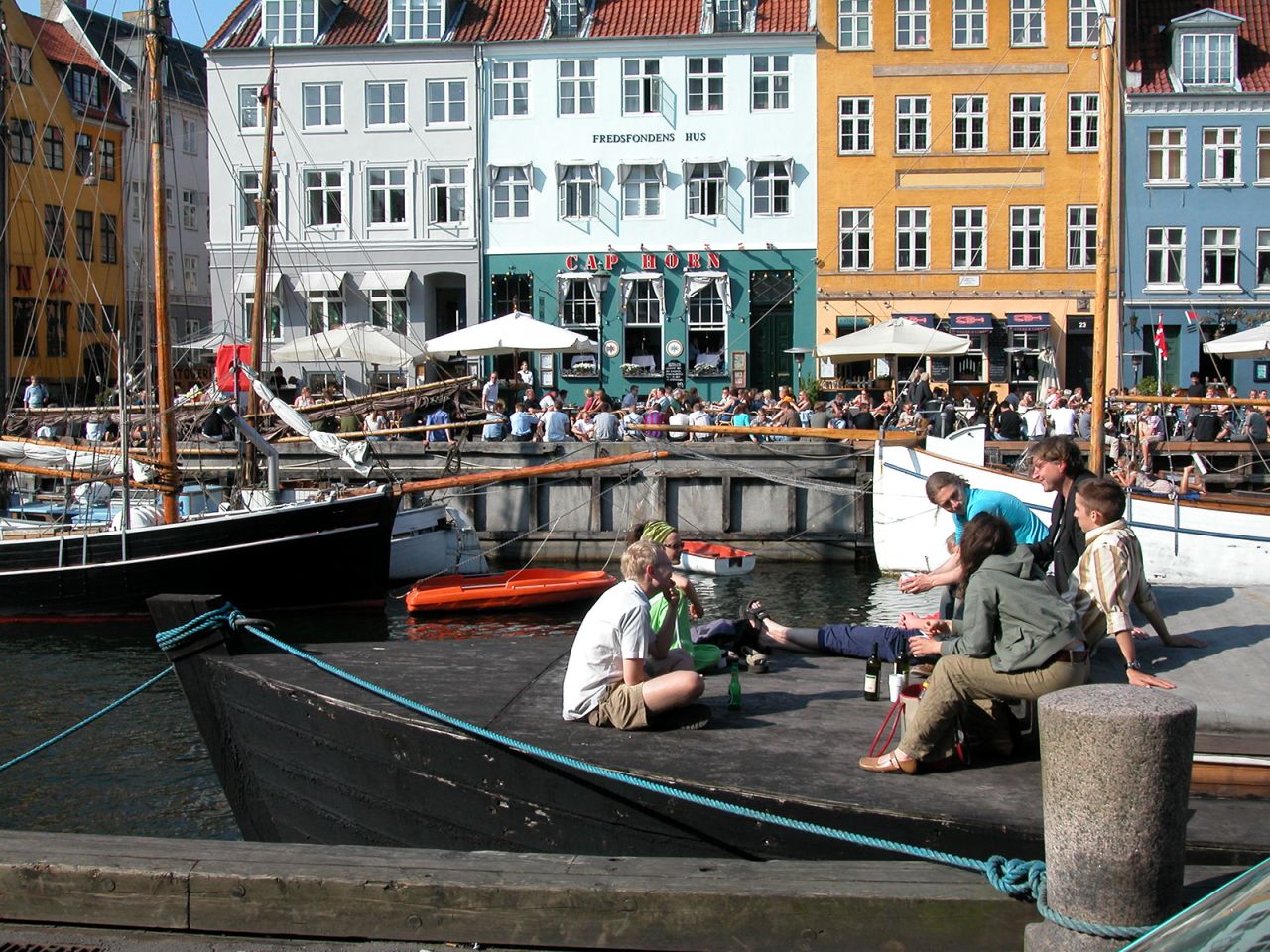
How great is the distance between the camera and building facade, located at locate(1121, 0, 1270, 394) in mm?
40469

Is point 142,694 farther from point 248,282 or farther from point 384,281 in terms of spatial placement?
point 248,282

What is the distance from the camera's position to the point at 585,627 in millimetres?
7320

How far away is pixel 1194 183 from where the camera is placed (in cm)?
4100

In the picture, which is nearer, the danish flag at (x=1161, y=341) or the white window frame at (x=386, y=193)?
the danish flag at (x=1161, y=341)

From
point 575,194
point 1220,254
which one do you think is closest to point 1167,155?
point 1220,254

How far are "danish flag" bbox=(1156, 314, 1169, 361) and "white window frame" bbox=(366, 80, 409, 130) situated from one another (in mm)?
23902

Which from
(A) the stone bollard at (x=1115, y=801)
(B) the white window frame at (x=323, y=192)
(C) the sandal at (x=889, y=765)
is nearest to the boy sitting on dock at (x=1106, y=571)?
(C) the sandal at (x=889, y=765)

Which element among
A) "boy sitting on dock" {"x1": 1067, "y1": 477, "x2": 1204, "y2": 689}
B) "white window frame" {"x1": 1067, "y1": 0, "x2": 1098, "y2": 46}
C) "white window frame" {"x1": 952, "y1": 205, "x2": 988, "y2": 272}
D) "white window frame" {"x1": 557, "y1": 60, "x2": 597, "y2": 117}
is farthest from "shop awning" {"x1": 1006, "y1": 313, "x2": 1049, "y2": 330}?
"boy sitting on dock" {"x1": 1067, "y1": 477, "x2": 1204, "y2": 689}

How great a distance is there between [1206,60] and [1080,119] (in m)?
4.08

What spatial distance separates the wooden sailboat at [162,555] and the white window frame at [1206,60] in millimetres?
31808

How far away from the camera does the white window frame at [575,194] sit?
4238 cm

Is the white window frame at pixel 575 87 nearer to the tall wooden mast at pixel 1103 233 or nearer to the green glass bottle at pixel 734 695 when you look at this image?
the tall wooden mast at pixel 1103 233

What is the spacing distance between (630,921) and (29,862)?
263 cm

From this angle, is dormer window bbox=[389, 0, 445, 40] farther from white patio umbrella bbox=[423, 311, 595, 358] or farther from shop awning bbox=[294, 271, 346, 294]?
white patio umbrella bbox=[423, 311, 595, 358]
